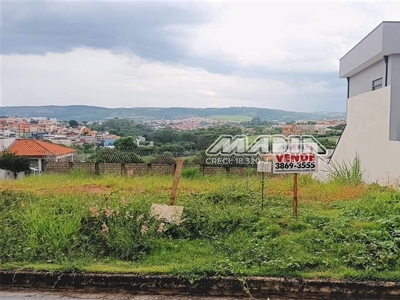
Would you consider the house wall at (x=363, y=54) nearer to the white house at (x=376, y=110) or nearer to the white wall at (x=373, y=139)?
the white house at (x=376, y=110)

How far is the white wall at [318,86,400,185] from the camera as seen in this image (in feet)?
30.8

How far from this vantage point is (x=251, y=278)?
130 inches

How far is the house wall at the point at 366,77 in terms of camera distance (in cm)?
1477

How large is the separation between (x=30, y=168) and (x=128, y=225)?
14.4 m

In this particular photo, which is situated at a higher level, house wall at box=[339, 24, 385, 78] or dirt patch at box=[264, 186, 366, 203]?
house wall at box=[339, 24, 385, 78]

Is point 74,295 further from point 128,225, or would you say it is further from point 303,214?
point 303,214

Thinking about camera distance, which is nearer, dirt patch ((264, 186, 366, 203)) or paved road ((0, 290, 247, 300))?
paved road ((0, 290, 247, 300))

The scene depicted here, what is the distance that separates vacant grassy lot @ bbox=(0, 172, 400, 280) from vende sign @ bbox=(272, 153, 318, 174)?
62 cm

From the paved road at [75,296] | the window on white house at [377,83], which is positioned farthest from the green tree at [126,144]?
the paved road at [75,296]

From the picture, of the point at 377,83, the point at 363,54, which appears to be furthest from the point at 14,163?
the point at 377,83

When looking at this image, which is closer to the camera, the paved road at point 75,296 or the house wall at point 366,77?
the paved road at point 75,296

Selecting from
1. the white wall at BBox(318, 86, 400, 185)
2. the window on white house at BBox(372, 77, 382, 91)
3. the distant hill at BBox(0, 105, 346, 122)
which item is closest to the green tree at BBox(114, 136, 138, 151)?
the distant hill at BBox(0, 105, 346, 122)

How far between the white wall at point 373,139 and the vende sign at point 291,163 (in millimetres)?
4687

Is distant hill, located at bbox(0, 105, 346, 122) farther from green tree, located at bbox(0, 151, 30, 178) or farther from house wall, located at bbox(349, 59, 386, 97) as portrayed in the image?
green tree, located at bbox(0, 151, 30, 178)
